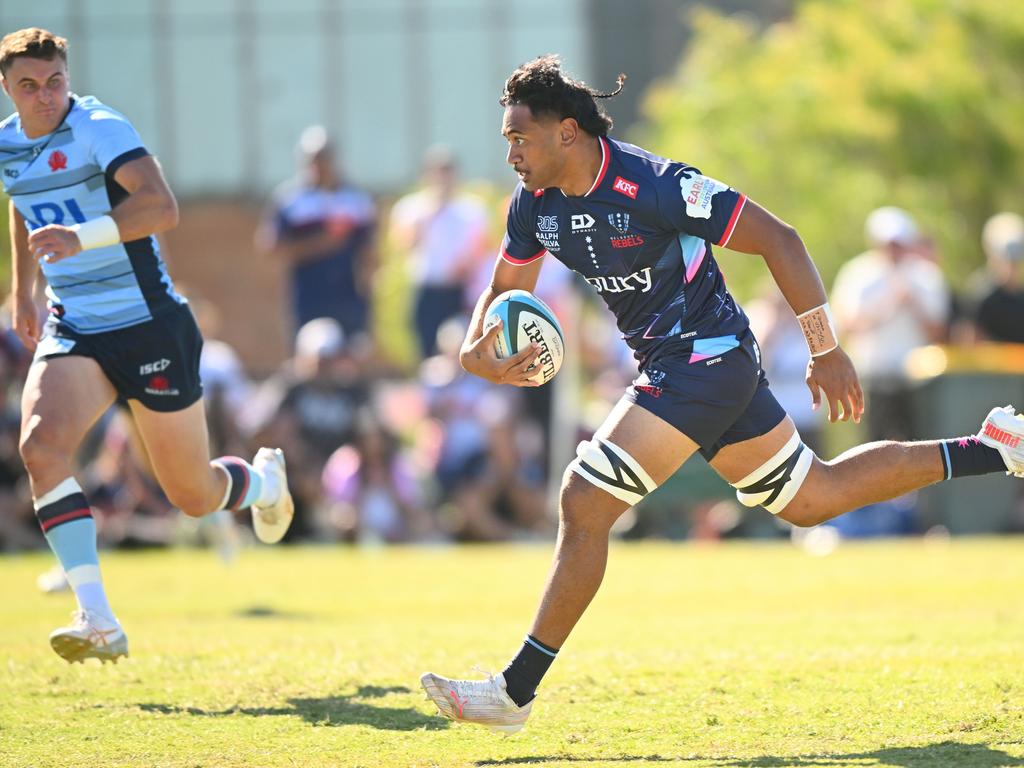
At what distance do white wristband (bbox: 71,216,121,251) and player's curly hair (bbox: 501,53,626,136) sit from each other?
1987 millimetres

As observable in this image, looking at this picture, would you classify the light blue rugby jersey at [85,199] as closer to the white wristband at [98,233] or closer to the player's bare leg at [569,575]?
the white wristband at [98,233]

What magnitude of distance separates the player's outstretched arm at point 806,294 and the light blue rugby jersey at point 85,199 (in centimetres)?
304

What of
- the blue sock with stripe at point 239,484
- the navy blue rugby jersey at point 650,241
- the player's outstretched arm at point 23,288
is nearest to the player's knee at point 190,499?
the blue sock with stripe at point 239,484

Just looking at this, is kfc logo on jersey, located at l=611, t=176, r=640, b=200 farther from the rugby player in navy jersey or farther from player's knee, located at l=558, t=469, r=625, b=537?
player's knee, located at l=558, t=469, r=625, b=537

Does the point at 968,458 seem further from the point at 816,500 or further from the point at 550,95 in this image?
the point at 550,95

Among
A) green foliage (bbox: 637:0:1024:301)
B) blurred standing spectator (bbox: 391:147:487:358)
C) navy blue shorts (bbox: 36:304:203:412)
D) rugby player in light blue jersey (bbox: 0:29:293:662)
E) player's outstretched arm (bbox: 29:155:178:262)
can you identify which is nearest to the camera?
player's outstretched arm (bbox: 29:155:178:262)

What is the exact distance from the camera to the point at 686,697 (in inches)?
263

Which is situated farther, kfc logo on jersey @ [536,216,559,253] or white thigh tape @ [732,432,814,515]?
white thigh tape @ [732,432,814,515]

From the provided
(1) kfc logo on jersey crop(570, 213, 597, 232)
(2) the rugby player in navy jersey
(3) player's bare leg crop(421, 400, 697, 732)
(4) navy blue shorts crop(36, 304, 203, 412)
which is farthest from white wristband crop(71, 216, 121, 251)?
(3) player's bare leg crop(421, 400, 697, 732)

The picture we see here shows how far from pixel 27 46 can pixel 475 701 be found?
373 centimetres

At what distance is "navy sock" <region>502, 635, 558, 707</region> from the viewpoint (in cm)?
602

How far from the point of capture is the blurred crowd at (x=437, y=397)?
1544cm

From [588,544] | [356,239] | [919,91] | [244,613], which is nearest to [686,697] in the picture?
[588,544]

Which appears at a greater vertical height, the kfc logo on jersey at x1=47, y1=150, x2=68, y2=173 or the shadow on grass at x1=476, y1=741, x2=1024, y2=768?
the kfc logo on jersey at x1=47, y1=150, x2=68, y2=173
